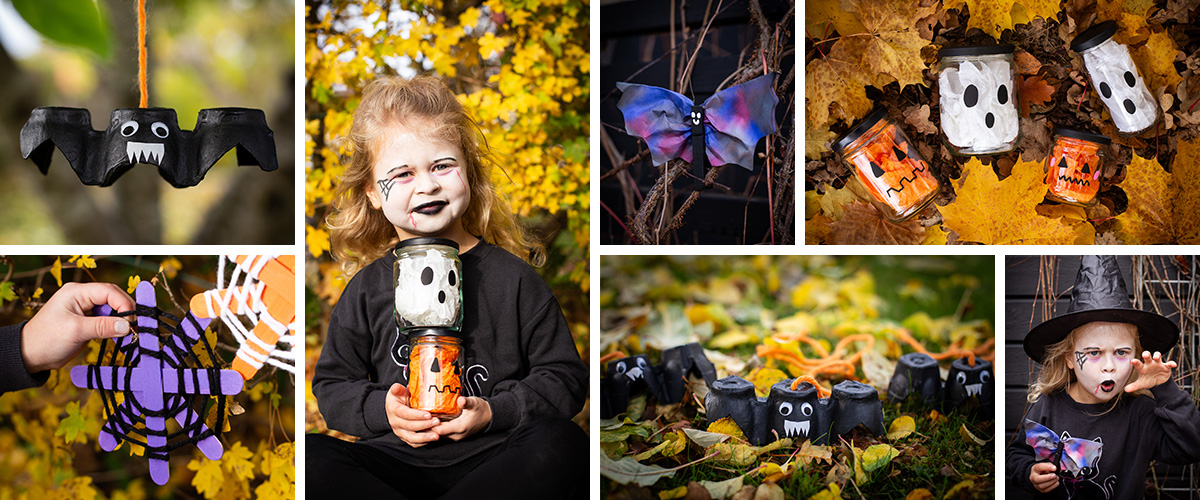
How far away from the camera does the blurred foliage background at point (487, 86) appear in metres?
1.83

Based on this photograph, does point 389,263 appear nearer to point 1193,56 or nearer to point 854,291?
point 854,291

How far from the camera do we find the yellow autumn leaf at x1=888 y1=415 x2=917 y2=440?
6.24 feet

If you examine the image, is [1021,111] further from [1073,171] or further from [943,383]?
[943,383]

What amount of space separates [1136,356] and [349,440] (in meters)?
1.80

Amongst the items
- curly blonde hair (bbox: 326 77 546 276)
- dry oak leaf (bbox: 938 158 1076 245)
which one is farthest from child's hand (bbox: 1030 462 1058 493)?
curly blonde hair (bbox: 326 77 546 276)

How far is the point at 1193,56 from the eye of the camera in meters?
1.88

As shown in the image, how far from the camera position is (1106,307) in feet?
5.97

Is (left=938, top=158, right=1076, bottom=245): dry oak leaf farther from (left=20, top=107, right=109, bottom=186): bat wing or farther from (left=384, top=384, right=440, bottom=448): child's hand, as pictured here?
(left=20, top=107, right=109, bottom=186): bat wing

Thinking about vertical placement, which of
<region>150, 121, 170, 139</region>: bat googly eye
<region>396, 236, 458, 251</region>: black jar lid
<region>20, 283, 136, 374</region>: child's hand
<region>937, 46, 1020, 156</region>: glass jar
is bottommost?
<region>20, 283, 136, 374</region>: child's hand

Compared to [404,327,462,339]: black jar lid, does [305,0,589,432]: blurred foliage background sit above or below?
above

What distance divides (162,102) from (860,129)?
5.81 ft

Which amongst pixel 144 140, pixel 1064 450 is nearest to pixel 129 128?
pixel 144 140

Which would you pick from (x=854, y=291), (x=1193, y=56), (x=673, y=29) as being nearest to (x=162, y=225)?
(x=673, y=29)

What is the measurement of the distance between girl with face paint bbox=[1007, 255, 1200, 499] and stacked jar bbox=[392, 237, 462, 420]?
1.31m
